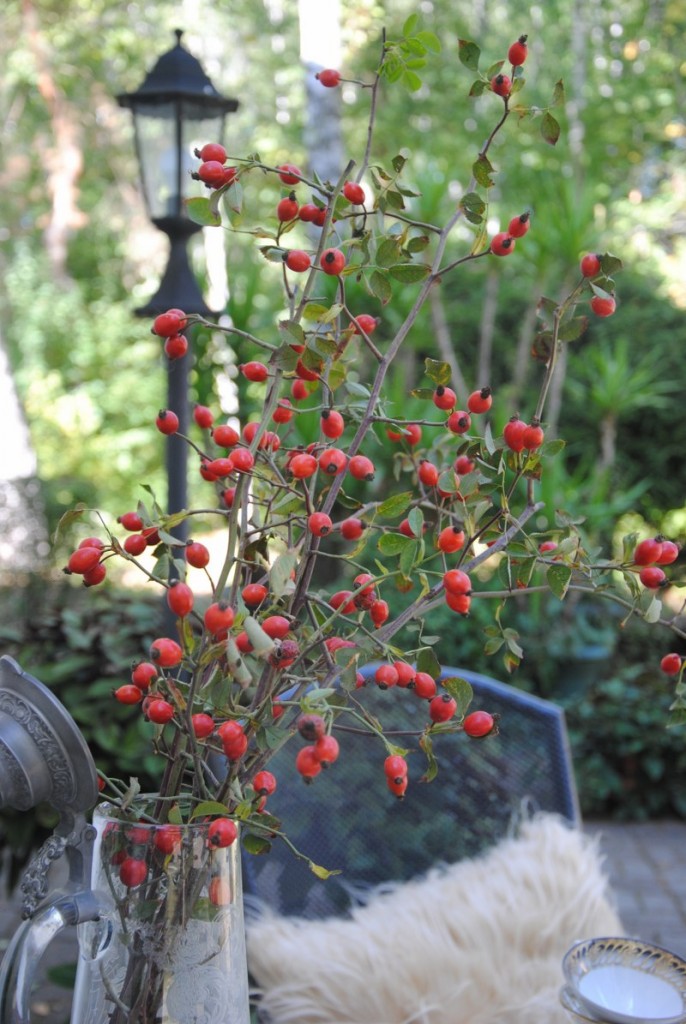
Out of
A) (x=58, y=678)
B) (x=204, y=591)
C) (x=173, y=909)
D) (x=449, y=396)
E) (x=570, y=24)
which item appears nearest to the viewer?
(x=173, y=909)

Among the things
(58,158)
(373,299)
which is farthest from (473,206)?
(58,158)

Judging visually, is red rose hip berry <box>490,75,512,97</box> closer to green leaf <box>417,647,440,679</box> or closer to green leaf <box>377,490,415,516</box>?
green leaf <box>377,490,415,516</box>

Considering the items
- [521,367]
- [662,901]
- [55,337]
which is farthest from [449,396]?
[55,337]

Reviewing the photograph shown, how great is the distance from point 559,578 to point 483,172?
31 cm

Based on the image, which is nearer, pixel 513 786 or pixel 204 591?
pixel 513 786

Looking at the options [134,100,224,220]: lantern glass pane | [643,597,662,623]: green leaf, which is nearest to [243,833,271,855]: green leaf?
[643,597,662,623]: green leaf

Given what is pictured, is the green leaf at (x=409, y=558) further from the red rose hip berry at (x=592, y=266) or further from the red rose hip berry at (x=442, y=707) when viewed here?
the red rose hip berry at (x=592, y=266)

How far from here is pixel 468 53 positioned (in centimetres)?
82

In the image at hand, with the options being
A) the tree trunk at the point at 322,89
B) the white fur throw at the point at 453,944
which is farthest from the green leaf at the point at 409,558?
the tree trunk at the point at 322,89

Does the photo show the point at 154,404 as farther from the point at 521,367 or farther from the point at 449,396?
the point at 449,396

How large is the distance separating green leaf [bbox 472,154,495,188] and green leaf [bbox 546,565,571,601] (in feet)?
0.96

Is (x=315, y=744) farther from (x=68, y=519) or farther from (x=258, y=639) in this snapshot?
(x=68, y=519)

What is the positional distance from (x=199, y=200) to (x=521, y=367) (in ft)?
13.4

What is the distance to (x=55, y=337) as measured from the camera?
36.4 ft
